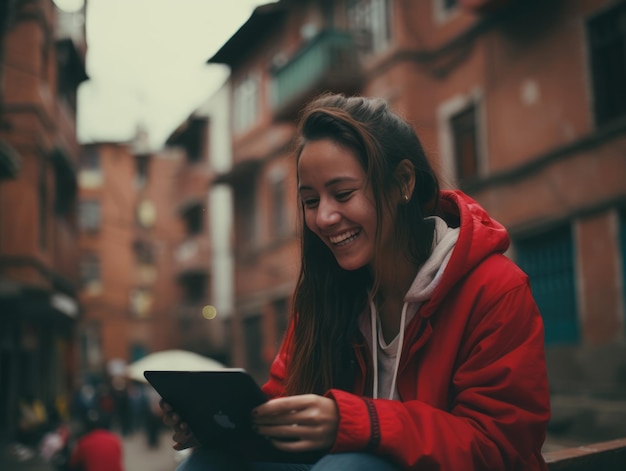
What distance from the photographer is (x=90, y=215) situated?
46.2m

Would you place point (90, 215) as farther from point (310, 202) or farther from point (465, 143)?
point (310, 202)

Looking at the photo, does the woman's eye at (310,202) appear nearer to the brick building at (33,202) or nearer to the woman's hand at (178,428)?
the woman's hand at (178,428)

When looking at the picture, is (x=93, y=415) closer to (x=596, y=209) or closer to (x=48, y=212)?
(x=596, y=209)

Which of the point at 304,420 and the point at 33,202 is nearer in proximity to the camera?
the point at 304,420

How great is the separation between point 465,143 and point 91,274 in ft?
115

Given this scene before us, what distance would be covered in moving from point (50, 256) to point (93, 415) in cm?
1323

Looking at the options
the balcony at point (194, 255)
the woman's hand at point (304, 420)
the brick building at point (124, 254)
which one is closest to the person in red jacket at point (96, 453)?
the woman's hand at point (304, 420)

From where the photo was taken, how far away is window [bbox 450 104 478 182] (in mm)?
14428

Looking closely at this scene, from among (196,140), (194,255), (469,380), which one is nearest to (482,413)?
(469,380)

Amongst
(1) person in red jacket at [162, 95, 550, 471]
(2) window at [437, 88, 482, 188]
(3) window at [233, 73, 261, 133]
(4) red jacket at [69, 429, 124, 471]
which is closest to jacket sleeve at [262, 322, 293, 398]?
(1) person in red jacket at [162, 95, 550, 471]

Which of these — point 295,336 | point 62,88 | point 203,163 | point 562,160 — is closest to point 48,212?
point 62,88

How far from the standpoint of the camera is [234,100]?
82.8ft

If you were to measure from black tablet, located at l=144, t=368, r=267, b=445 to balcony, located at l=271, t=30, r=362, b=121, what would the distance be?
1452cm

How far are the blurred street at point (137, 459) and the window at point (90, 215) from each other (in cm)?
2229
